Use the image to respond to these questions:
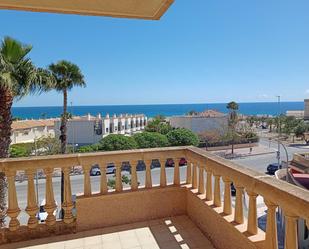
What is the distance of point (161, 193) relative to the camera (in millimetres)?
3695

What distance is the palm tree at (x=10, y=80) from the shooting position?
7.94 meters

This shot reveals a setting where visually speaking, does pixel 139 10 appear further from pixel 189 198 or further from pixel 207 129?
pixel 207 129

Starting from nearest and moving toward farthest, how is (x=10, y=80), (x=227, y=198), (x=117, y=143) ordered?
(x=227, y=198), (x=10, y=80), (x=117, y=143)

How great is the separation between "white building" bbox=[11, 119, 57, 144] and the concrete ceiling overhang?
139ft

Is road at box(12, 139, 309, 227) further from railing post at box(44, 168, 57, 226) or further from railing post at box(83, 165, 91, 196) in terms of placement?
railing post at box(44, 168, 57, 226)

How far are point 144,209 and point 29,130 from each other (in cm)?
5190

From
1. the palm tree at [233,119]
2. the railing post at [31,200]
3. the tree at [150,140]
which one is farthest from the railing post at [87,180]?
the palm tree at [233,119]

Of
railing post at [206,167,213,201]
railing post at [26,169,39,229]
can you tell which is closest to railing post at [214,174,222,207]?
railing post at [206,167,213,201]

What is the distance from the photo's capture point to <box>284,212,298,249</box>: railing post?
1.74 meters

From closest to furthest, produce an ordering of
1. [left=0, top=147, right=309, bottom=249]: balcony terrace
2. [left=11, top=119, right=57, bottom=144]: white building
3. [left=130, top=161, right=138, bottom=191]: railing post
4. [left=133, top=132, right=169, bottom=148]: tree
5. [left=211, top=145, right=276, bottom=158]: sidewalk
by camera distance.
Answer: [left=0, top=147, right=309, bottom=249]: balcony terrace, [left=130, top=161, right=138, bottom=191]: railing post, [left=133, top=132, right=169, bottom=148]: tree, [left=211, top=145, right=276, bottom=158]: sidewalk, [left=11, top=119, right=57, bottom=144]: white building

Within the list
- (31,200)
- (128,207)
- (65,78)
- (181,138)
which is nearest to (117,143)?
(181,138)

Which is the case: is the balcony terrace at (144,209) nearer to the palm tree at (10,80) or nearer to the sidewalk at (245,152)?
the palm tree at (10,80)

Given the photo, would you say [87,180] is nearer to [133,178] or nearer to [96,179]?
[133,178]

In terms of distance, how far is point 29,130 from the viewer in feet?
164
